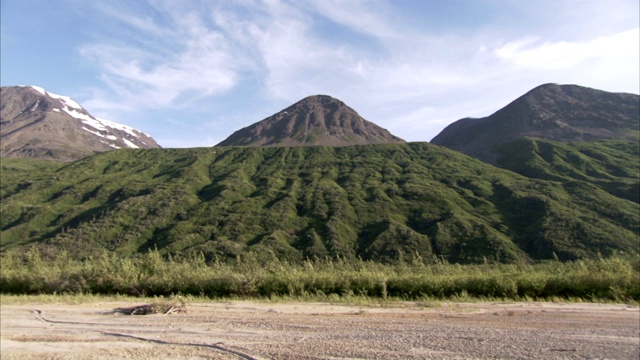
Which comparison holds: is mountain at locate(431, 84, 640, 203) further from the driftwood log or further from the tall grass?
the driftwood log

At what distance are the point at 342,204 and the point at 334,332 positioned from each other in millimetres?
88667

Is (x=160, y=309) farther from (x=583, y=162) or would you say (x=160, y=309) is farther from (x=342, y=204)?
(x=583, y=162)

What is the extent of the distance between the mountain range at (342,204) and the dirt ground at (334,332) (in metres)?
37.8

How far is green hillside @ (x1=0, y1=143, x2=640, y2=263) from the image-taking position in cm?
7700

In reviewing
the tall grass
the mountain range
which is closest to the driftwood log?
the tall grass

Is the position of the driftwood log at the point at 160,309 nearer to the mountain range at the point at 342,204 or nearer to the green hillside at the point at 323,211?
the mountain range at the point at 342,204

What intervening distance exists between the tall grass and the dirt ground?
198 cm

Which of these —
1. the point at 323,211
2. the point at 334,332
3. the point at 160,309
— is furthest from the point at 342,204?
the point at 334,332

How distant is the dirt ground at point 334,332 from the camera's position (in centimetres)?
844

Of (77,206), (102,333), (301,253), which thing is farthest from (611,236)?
(77,206)

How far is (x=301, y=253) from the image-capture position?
253ft

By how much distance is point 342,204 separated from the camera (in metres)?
98.6

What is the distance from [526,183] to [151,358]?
113672 millimetres

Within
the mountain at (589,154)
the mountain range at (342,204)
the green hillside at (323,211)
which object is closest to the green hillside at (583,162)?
the mountain at (589,154)
